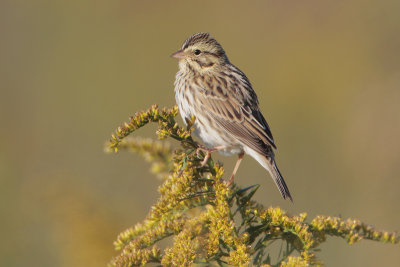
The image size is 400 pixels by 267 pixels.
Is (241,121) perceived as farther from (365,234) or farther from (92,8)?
(92,8)

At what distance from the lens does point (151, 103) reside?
10.8m

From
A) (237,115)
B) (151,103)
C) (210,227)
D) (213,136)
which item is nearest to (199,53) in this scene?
(237,115)

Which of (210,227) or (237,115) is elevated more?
(237,115)

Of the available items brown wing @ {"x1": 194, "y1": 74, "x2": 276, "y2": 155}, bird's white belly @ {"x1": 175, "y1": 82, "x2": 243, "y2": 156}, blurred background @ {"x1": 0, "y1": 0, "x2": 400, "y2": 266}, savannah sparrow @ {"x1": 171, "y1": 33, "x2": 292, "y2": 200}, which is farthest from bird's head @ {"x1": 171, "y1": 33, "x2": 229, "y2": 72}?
blurred background @ {"x1": 0, "y1": 0, "x2": 400, "y2": 266}

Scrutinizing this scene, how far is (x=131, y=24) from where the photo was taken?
45.7ft

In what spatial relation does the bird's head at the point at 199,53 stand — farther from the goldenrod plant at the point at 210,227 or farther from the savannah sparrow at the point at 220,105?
the goldenrod plant at the point at 210,227

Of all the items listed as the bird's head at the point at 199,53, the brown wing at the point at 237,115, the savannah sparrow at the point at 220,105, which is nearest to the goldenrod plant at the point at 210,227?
the savannah sparrow at the point at 220,105

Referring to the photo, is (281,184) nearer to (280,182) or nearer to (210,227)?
(280,182)

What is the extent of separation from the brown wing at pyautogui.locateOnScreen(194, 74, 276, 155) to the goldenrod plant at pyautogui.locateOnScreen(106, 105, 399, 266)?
201 centimetres

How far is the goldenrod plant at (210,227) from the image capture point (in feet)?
9.23

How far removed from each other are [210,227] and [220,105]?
2.82m

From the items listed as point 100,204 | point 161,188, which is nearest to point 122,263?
point 161,188

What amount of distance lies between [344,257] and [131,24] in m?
9.61

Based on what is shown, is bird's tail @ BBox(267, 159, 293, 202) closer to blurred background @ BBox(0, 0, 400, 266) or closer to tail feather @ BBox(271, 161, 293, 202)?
tail feather @ BBox(271, 161, 293, 202)
